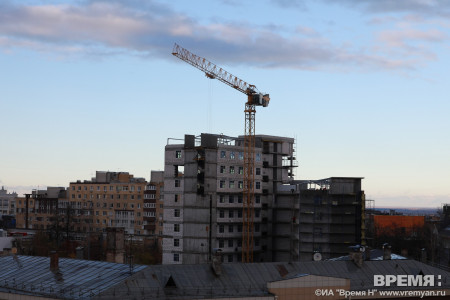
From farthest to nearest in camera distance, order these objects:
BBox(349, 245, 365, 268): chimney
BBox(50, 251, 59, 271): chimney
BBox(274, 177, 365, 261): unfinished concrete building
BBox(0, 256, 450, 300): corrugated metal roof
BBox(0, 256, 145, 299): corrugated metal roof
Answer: BBox(274, 177, 365, 261): unfinished concrete building → BBox(349, 245, 365, 268): chimney → BBox(50, 251, 59, 271): chimney → BBox(0, 256, 145, 299): corrugated metal roof → BBox(0, 256, 450, 300): corrugated metal roof

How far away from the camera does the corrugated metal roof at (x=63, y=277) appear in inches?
2948

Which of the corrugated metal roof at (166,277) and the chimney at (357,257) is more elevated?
the chimney at (357,257)

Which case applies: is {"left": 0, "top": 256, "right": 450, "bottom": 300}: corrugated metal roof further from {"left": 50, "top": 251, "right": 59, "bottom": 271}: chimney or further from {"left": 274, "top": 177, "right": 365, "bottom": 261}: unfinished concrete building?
{"left": 274, "top": 177, "right": 365, "bottom": 261}: unfinished concrete building

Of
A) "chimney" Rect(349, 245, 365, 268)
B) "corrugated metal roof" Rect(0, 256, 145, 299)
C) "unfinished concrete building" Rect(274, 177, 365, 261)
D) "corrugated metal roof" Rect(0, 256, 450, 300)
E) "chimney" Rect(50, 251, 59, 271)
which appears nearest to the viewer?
"corrugated metal roof" Rect(0, 256, 450, 300)

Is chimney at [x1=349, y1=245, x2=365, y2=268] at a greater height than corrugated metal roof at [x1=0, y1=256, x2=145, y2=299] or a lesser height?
greater


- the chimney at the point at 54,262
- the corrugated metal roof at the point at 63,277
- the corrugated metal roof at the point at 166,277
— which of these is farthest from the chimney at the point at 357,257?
the chimney at the point at 54,262

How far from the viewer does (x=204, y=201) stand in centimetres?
15412

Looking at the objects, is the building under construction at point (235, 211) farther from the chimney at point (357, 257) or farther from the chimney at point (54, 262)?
the chimney at point (54, 262)

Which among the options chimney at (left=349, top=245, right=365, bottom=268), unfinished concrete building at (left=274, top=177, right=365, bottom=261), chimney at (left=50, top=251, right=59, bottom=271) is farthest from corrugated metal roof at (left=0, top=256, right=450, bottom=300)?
unfinished concrete building at (left=274, top=177, right=365, bottom=261)

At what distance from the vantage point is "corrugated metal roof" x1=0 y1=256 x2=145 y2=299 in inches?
2948

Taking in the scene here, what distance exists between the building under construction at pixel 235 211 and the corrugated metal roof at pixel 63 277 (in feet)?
214

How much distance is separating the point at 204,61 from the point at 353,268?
109 metres

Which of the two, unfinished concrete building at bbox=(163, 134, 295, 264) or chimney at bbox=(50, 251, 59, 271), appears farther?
unfinished concrete building at bbox=(163, 134, 295, 264)

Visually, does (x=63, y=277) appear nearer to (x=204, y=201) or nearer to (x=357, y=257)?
(x=357, y=257)
